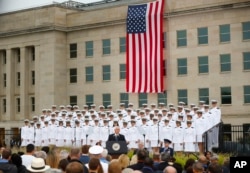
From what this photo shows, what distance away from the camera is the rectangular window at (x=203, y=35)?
46406 mm

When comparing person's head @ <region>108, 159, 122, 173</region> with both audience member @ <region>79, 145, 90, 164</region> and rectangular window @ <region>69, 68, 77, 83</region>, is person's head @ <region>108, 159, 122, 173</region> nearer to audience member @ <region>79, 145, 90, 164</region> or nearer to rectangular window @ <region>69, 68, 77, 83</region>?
audience member @ <region>79, 145, 90, 164</region>

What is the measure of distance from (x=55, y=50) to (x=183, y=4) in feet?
49.4

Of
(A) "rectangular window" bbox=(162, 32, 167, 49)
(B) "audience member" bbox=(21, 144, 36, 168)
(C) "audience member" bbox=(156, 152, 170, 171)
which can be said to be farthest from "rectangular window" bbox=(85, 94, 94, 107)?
(C) "audience member" bbox=(156, 152, 170, 171)

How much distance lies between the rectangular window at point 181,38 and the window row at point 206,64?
1.39 meters

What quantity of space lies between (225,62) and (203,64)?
210cm

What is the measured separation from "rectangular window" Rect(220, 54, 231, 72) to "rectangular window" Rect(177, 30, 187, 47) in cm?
392

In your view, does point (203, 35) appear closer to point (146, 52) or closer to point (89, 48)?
point (146, 52)

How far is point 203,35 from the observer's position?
4656 centimetres

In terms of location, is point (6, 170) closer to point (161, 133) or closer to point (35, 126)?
point (161, 133)

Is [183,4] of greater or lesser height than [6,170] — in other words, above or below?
above

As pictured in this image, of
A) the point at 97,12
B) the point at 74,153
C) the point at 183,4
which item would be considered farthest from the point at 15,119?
the point at 74,153

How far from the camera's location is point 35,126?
114 ft

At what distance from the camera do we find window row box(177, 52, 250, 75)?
44.6 metres

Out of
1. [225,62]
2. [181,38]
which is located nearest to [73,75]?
[181,38]
